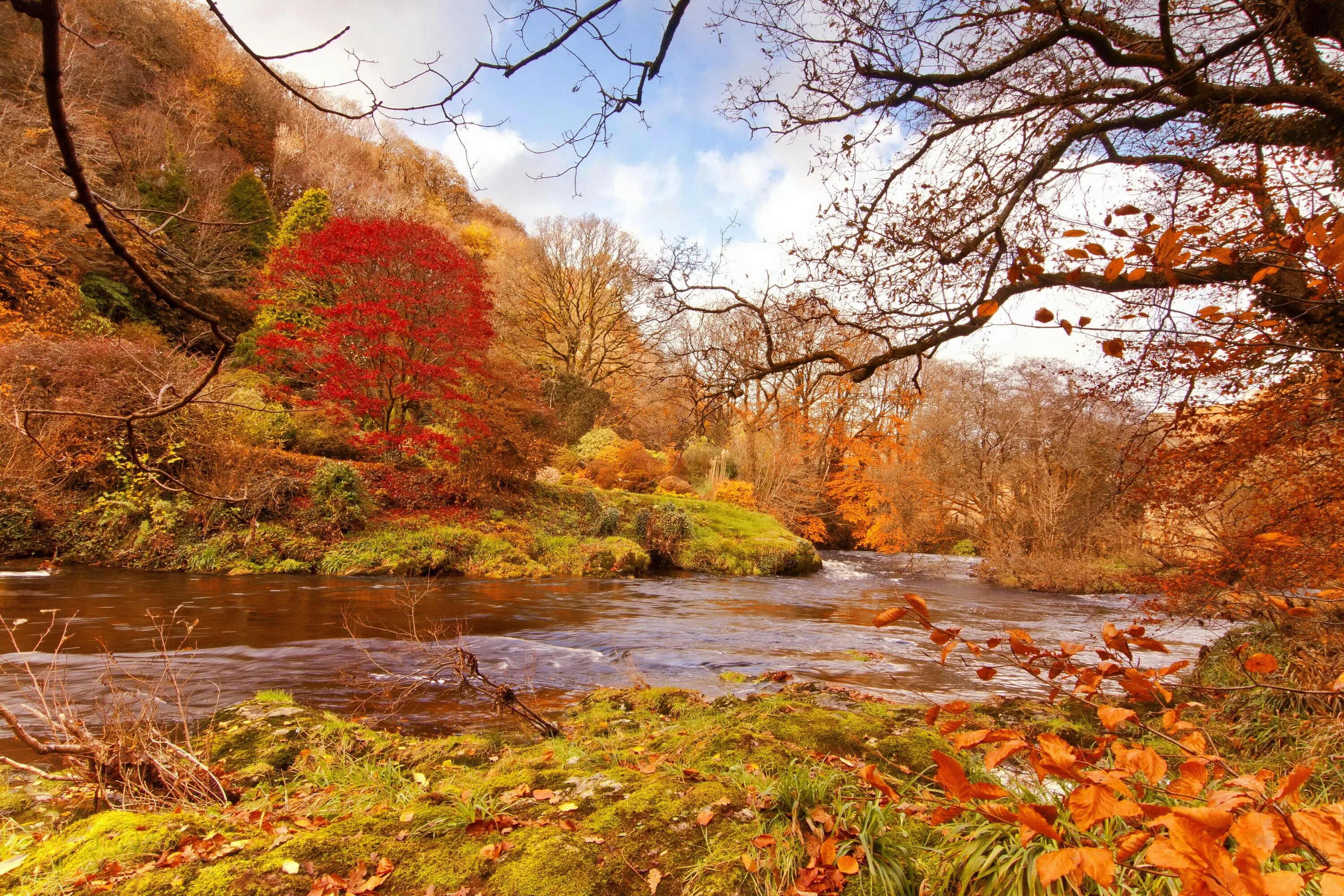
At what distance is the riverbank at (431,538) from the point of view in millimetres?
10070

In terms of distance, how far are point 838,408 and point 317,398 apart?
1511 cm

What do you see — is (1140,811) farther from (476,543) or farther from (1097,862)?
(476,543)

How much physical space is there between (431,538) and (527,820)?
396 inches

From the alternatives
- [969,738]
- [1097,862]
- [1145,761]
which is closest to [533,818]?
[969,738]

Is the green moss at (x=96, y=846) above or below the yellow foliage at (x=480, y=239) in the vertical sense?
below

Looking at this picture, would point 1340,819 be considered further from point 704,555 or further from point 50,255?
point 50,255

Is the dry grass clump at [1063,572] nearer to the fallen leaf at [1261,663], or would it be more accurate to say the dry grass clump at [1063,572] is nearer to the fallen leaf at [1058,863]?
the fallen leaf at [1261,663]

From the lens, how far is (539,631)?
300 inches

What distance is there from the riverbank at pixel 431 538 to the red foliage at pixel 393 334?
2062mm

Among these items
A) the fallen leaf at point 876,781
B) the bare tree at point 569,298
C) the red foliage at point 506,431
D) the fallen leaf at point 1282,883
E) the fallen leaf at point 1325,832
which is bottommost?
the fallen leaf at point 876,781

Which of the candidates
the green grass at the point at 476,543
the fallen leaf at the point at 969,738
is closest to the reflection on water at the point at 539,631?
the green grass at the point at 476,543

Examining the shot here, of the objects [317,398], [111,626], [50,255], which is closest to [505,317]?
[317,398]

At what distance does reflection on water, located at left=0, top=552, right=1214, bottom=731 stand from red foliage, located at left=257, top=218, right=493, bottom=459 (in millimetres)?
4374

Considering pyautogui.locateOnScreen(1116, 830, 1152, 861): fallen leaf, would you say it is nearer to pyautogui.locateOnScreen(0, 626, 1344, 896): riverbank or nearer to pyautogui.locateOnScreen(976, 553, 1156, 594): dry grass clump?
pyautogui.locateOnScreen(0, 626, 1344, 896): riverbank
